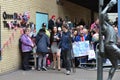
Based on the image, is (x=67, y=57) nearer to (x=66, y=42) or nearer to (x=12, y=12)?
(x=66, y=42)

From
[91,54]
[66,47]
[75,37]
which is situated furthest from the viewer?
[75,37]

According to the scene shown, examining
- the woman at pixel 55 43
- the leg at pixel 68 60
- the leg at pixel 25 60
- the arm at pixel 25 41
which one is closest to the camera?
the leg at pixel 68 60

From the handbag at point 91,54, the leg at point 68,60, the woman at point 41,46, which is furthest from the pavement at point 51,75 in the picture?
the handbag at point 91,54

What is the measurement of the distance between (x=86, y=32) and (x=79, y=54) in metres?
1.13

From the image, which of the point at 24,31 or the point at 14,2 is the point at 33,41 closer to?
the point at 24,31

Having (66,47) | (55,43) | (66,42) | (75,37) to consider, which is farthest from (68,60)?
(75,37)

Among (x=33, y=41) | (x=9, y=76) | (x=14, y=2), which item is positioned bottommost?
(x=9, y=76)

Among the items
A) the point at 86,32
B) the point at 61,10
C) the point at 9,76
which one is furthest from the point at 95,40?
the point at 61,10

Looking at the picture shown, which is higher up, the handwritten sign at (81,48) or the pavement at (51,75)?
the handwritten sign at (81,48)

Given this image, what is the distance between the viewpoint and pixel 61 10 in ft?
75.4

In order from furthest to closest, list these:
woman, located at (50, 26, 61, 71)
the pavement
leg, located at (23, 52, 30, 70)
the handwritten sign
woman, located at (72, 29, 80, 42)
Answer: woman, located at (72, 29, 80, 42) → the handwritten sign → woman, located at (50, 26, 61, 71) → leg, located at (23, 52, 30, 70) → the pavement

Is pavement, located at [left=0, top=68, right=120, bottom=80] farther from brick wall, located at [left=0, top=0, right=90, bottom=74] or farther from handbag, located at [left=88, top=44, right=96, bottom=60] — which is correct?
handbag, located at [left=88, top=44, right=96, bottom=60]

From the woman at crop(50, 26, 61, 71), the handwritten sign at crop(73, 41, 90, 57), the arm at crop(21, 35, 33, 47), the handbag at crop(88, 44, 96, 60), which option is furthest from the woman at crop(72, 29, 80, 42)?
the arm at crop(21, 35, 33, 47)

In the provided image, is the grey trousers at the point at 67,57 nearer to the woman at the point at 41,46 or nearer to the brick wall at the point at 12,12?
the woman at the point at 41,46
